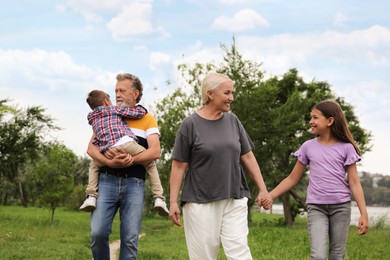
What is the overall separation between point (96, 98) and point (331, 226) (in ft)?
9.14

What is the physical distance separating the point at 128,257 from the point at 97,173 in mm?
901

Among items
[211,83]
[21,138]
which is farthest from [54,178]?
[211,83]

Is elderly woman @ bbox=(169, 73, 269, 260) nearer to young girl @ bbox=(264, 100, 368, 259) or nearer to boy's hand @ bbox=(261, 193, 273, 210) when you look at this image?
boy's hand @ bbox=(261, 193, 273, 210)

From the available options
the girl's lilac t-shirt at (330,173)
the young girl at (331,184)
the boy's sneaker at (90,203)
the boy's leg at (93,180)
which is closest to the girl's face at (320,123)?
the young girl at (331,184)

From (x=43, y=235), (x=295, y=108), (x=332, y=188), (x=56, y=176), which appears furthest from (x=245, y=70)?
(x=332, y=188)

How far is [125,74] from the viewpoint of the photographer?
652 cm

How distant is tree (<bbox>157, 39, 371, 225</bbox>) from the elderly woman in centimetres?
2572

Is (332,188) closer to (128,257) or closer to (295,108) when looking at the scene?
(128,257)

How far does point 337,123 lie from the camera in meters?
6.65

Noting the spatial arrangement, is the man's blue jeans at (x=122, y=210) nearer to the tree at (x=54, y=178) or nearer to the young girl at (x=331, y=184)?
the young girl at (x=331, y=184)

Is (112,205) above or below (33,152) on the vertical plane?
below

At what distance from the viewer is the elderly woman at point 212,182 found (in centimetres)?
594

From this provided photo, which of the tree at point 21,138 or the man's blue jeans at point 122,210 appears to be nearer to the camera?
the man's blue jeans at point 122,210

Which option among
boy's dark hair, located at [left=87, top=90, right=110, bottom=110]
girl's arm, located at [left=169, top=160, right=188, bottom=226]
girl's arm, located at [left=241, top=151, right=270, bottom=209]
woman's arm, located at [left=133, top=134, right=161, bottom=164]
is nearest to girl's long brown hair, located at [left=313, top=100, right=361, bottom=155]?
girl's arm, located at [left=241, top=151, right=270, bottom=209]
